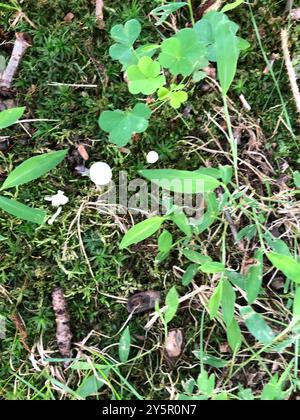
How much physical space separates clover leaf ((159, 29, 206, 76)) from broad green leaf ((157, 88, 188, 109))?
80 millimetres

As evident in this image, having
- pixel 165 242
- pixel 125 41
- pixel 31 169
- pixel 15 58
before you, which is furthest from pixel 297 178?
pixel 15 58

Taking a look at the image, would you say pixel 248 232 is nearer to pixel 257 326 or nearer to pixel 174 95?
pixel 257 326

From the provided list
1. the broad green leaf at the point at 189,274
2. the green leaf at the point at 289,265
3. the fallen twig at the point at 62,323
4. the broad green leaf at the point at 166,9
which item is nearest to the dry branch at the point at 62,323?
the fallen twig at the point at 62,323

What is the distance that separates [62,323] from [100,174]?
1.54 feet

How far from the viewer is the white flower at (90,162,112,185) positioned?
5.46 ft

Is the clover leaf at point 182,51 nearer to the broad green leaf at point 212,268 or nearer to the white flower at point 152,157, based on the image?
the white flower at point 152,157

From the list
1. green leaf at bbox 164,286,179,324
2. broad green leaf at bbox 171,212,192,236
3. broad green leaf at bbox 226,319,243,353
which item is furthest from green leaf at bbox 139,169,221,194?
broad green leaf at bbox 226,319,243,353

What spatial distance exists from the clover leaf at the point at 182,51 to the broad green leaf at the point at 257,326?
27.7 inches

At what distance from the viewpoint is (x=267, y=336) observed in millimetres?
1538

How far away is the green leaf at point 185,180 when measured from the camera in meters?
1.48

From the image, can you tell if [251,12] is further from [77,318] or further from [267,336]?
[77,318]

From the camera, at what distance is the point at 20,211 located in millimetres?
1529

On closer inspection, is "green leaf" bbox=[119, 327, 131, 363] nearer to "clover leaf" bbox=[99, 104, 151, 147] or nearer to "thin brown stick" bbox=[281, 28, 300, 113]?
"clover leaf" bbox=[99, 104, 151, 147]

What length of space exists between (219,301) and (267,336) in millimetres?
184
